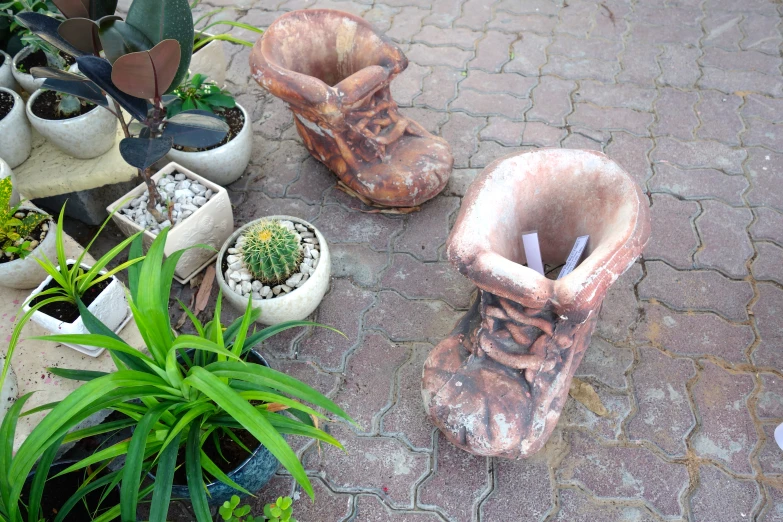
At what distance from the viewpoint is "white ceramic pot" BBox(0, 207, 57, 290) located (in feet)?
5.83

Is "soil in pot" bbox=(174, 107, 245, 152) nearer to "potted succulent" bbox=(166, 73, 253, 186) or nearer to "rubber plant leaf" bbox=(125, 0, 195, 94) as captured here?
→ "potted succulent" bbox=(166, 73, 253, 186)

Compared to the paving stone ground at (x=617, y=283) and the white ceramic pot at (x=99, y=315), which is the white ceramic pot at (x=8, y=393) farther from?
the paving stone ground at (x=617, y=283)

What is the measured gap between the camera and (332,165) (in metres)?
2.41

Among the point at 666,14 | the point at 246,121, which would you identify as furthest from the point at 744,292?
the point at 246,121

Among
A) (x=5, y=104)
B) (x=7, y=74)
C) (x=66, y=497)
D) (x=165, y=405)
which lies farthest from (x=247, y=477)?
(x=7, y=74)

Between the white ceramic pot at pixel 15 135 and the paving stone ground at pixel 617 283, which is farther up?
the white ceramic pot at pixel 15 135

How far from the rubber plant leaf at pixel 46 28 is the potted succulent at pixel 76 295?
0.46 meters

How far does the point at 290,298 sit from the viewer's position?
6.36 ft

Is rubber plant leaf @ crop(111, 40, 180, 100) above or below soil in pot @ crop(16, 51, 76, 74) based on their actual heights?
above

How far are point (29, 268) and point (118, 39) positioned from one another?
76cm

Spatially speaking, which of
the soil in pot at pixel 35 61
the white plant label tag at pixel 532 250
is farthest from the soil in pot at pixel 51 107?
the white plant label tag at pixel 532 250

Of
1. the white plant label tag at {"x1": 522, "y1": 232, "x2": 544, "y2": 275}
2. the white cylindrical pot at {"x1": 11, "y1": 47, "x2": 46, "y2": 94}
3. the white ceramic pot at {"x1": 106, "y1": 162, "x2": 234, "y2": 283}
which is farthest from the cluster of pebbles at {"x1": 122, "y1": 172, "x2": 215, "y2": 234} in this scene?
the white plant label tag at {"x1": 522, "y1": 232, "x2": 544, "y2": 275}

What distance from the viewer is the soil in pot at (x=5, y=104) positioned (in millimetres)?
2184

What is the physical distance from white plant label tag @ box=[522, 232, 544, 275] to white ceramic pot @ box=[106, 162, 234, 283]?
1.09 metres
